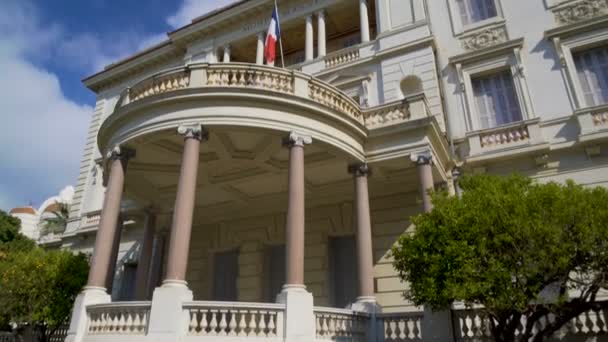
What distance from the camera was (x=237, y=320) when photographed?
346 inches

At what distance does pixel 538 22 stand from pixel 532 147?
5144mm

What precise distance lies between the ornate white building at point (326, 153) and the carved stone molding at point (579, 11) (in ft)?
0.19

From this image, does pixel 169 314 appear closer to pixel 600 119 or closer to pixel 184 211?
pixel 184 211

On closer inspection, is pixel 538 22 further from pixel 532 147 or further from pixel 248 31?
pixel 248 31

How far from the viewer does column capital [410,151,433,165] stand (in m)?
11.6

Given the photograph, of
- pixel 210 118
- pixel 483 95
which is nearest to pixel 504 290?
pixel 210 118

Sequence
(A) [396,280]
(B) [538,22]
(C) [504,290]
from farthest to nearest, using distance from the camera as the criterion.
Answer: (B) [538,22]
(A) [396,280]
(C) [504,290]

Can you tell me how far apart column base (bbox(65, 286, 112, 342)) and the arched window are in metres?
12.3

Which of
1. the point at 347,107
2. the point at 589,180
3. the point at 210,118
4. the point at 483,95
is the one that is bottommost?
the point at 589,180

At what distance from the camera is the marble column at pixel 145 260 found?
15.7m

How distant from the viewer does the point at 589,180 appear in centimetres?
1239

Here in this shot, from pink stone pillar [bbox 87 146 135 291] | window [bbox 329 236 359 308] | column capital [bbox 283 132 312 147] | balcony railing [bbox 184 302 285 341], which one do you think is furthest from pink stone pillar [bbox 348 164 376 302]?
pink stone pillar [bbox 87 146 135 291]

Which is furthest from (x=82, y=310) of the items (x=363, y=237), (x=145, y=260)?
(x=363, y=237)

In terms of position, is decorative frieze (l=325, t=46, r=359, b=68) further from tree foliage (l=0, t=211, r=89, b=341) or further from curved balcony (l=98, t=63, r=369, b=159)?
tree foliage (l=0, t=211, r=89, b=341)
